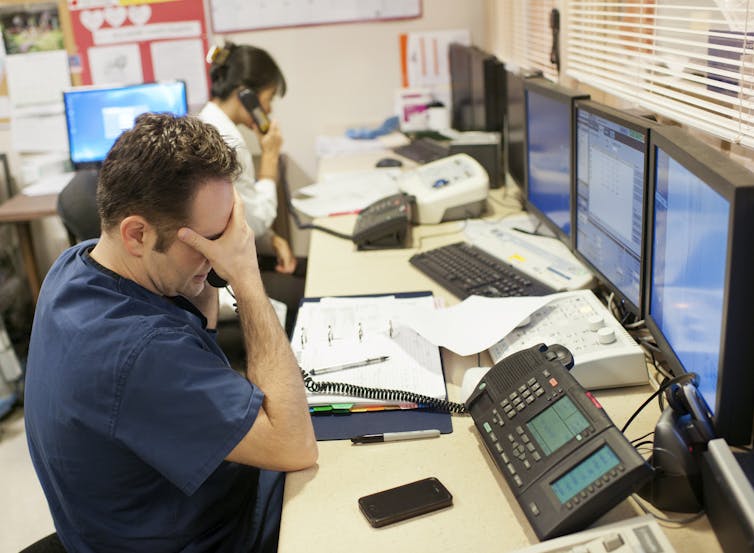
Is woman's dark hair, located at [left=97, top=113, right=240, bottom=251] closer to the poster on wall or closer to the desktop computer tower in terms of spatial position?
the desktop computer tower

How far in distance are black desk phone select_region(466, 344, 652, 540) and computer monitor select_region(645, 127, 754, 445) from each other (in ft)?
0.50

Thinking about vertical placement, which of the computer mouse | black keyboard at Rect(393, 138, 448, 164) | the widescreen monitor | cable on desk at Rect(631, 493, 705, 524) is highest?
the widescreen monitor

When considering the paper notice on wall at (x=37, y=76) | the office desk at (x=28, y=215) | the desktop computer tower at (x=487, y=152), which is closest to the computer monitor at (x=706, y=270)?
the desktop computer tower at (x=487, y=152)

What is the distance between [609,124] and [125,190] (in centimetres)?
86

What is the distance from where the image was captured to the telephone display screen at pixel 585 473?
92 cm

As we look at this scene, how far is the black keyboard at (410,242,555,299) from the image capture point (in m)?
1.68

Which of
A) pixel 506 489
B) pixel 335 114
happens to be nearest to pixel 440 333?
pixel 506 489

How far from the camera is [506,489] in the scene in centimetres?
106

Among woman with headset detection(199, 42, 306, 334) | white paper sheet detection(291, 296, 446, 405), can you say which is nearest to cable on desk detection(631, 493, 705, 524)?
white paper sheet detection(291, 296, 446, 405)

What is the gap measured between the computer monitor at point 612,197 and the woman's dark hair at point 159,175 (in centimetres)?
69

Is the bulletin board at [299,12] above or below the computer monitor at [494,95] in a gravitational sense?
above

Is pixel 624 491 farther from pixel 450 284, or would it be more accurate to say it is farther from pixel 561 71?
pixel 561 71

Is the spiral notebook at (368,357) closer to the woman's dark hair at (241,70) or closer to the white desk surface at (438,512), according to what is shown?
the white desk surface at (438,512)

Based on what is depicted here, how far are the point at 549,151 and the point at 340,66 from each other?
2.03 m
